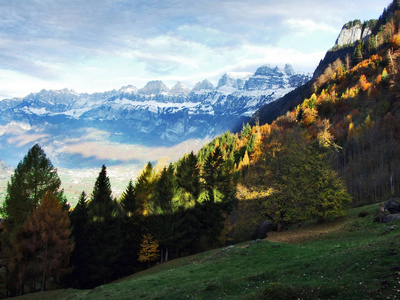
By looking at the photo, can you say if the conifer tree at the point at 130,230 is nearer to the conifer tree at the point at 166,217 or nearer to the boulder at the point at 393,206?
the conifer tree at the point at 166,217

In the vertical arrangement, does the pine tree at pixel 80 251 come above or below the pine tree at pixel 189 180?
below

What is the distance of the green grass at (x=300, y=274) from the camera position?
1150cm

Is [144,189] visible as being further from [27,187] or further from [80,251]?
[27,187]

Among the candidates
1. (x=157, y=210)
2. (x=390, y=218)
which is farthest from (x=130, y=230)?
(x=390, y=218)

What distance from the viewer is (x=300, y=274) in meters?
15.5

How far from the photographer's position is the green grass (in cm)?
1150

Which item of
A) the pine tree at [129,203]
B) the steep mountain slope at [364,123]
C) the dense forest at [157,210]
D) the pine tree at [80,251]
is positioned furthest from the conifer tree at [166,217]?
the steep mountain slope at [364,123]

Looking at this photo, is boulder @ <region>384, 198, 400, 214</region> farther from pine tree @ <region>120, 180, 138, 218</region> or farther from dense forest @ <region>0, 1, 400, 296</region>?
pine tree @ <region>120, 180, 138, 218</region>

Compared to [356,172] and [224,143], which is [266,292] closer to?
[356,172]

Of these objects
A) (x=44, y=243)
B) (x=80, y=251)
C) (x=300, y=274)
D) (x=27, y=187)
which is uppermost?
(x=27, y=187)

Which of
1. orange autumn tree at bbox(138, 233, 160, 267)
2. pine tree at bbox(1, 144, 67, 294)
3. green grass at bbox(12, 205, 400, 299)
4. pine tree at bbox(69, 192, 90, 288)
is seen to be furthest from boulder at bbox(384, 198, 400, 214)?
pine tree at bbox(1, 144, 67, 294)

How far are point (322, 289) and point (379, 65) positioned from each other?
462 ft

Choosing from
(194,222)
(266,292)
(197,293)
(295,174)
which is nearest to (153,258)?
(194,222)

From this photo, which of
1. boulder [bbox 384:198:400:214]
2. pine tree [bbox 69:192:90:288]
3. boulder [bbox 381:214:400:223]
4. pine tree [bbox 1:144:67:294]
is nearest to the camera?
boulder [bbox 381:214:400:223]
